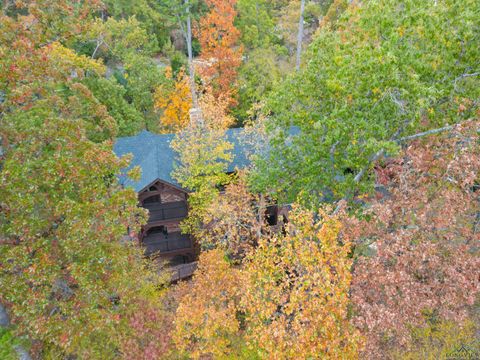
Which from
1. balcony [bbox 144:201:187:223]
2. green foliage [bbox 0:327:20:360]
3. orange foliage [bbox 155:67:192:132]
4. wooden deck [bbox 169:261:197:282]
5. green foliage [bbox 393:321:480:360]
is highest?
orange foliage [bbox 155:67:192:132]

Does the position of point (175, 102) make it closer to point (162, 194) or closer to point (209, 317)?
point (162, 194)

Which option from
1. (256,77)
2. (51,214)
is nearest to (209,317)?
(51,214)

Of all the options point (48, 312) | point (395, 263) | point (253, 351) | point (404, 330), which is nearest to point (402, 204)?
point (395, 263)

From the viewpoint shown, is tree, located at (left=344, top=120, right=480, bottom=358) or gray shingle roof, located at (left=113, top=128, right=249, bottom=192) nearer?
tree, located at (left=344, top=120, right=480, bottom=358)

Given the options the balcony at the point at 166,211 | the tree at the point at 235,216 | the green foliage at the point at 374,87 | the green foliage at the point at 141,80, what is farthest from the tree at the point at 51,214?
the green foliage at the point at 141,80

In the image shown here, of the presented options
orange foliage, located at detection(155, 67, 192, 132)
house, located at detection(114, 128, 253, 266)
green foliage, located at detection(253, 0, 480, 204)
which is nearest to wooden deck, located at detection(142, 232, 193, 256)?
house, located at detection(114, 128, 253, 266)

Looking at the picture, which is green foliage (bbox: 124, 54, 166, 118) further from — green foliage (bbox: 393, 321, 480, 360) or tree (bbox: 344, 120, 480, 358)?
green foliage (bbox: 393, 321, 480, 360)

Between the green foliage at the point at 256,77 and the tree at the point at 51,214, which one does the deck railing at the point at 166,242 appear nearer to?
the tree at the point at 51,214
